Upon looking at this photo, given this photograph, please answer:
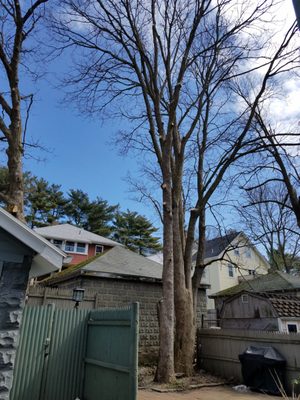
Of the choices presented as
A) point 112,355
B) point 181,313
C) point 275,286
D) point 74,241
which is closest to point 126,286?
point 181,313

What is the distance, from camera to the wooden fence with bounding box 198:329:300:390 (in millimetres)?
7246

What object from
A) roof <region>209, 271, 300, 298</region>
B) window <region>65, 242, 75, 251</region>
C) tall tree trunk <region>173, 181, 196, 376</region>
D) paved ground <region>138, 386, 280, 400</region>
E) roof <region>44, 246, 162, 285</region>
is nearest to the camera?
paved ground <region>138, 386, 280, 400</region>

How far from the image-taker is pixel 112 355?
5.31m

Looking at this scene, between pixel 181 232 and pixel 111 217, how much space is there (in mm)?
28320

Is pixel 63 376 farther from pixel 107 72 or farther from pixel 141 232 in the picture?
pixel 141 232

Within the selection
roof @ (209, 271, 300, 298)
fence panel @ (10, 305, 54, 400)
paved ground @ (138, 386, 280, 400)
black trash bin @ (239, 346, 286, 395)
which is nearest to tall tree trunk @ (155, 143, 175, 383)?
paved ground @ (138, 386, 280, 400)

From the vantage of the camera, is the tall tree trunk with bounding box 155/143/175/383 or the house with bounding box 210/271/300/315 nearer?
the tall tree trunk with bounding box 155/143/175/383

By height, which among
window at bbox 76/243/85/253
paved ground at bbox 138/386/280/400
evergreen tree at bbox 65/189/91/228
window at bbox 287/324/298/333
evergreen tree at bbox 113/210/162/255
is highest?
evergreen tree at bbox 65/189/91/228

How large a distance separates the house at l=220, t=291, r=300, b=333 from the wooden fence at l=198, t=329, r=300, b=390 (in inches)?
200

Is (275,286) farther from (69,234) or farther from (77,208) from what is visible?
(77,208)

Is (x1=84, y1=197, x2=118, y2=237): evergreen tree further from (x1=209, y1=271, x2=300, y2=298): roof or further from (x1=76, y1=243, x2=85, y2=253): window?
(x1=209, y1=271, x2=300, y2=298): roof

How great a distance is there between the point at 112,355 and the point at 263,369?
4059mm

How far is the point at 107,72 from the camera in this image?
11.9 meters

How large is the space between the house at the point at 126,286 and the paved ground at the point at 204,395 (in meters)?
3.46
